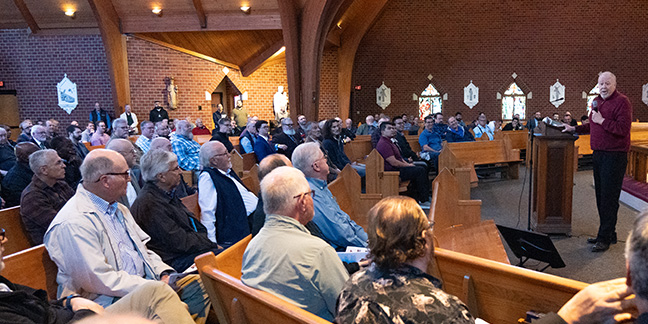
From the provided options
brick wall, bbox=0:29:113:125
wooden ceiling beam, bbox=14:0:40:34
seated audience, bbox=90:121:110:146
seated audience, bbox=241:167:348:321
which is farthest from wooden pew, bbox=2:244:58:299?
wooden ceiling beam, bbox=14:0:40:34

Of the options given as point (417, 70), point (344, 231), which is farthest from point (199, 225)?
point (417, 70)

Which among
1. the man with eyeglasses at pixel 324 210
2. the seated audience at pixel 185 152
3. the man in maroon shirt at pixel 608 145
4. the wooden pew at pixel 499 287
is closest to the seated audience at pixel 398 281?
the wooden pew at pixel 499 287

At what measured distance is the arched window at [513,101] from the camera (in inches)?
679

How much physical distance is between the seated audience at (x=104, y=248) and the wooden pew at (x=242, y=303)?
29 centimetres

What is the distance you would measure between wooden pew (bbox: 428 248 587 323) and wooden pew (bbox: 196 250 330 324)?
725 mm

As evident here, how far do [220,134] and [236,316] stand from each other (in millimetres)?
5765

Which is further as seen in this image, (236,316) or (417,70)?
(417,70)

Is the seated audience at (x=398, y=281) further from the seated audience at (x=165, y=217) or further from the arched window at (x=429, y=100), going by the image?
the arched window at (x=429, y=100)

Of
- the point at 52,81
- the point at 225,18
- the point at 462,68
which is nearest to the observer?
the point at 225,18

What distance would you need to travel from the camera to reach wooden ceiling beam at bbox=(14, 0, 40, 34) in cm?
1162

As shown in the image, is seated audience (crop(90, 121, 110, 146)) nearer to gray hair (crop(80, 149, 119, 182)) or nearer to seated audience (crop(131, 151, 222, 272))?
seated audience (crop(131, 151, 222, 272))

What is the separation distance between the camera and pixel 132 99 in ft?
40.7

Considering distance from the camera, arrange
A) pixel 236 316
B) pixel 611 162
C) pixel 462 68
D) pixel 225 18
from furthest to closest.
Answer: pixel 462 68, pixel 225 18, pixel 611 162, pixel 236 316

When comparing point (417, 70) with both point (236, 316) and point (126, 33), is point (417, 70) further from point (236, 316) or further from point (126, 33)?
point (236, 316)
